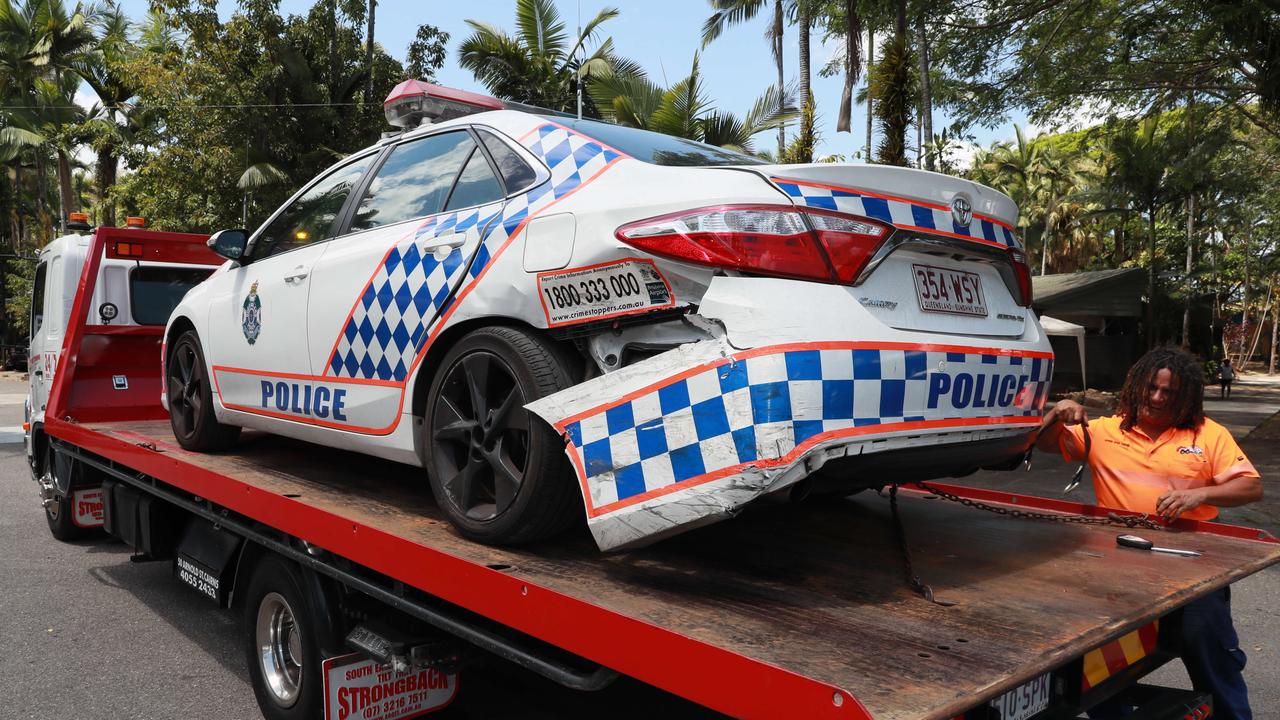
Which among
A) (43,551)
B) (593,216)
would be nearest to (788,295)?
(593,216)

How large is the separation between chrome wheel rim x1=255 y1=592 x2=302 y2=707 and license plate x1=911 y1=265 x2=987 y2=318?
2.39m

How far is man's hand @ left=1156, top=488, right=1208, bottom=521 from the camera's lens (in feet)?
9.28

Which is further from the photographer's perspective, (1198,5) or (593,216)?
(1198,5)

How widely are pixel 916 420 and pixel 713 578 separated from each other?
0.64 meters

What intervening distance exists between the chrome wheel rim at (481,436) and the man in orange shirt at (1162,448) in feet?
5.96

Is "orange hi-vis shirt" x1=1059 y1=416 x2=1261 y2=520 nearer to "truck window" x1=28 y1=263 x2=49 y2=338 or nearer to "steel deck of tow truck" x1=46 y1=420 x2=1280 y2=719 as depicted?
"steel deck of tow truck" x1=46 y1=420 x2=1280 y2=719

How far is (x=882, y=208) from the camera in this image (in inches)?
87.4

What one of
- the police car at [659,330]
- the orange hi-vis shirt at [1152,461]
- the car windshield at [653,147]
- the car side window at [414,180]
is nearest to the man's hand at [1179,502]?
the orange hi-vis shirt at [1152,461]

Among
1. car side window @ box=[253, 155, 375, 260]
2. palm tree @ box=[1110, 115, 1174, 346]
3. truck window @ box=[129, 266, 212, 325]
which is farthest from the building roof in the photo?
car side window @ box=[253, 155, 375, 260]

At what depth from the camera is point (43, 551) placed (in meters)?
6.08

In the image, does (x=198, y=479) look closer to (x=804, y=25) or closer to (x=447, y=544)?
(x=447, y=544)

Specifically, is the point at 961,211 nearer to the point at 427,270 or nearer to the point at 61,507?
the point at 427,270

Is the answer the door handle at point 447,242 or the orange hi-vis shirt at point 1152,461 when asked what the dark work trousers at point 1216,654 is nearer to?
the orange hi-vis shirt at point 1152,461

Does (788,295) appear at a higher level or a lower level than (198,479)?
higher
